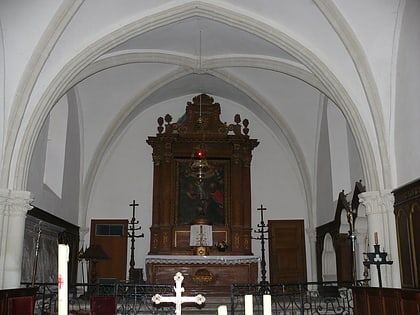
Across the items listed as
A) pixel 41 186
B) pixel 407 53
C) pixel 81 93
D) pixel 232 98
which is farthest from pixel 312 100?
pixel 41 186

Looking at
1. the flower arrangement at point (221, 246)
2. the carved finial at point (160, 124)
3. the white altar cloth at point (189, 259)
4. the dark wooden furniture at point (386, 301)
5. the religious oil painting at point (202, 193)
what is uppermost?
the carved finial at point (160, 124)

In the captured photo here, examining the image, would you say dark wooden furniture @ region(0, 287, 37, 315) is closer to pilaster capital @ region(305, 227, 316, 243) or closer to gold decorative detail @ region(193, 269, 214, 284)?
gold decorative detail @ region(193, 269, 214, 284)

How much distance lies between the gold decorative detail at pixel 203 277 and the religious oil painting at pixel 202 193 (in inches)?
74.7

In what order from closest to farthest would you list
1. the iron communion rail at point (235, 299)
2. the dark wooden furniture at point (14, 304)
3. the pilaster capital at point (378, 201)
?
the dark wooden furniture at point (14, 304), the pilaster capital at point (378, 201), the iron communion rail at point (235, 299)

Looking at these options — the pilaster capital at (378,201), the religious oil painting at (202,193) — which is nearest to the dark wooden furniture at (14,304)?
the pilaster capital at (378,201)

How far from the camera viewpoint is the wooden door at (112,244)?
13227 mm

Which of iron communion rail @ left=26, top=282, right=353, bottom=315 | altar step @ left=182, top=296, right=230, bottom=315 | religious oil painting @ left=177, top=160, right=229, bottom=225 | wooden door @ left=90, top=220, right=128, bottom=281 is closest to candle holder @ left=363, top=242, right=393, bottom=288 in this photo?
iron communion rail @ left=26, top=282, right=353, bottom=315

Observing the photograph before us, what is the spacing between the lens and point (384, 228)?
8391 millimetres

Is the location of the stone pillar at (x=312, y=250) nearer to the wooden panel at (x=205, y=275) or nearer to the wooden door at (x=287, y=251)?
the wooden door at (x=287, y=251)

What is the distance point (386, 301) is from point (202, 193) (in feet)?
25.7

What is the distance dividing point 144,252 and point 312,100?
6.04 metres

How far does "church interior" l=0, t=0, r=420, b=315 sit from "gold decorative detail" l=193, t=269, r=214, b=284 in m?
0.03

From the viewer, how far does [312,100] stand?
41.7ft

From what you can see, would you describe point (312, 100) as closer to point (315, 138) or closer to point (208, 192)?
point (315, 138)
